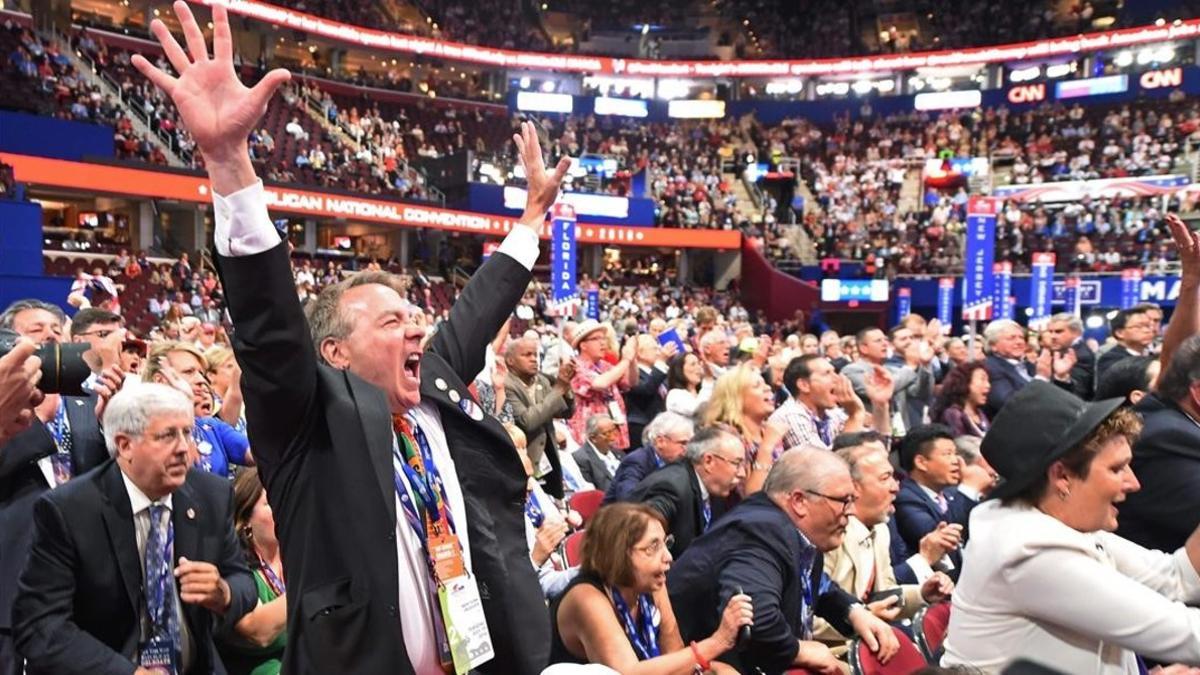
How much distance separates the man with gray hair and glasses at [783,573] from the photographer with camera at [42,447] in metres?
1.89

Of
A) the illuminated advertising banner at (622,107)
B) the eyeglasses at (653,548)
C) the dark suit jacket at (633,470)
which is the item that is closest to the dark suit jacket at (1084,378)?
the dark suit jacket at (633,470)

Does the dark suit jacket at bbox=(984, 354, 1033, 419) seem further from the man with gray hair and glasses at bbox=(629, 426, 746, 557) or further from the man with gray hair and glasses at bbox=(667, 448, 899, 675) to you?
the man with gray hair and glasses at bbox=(667, 448, 899, 675)

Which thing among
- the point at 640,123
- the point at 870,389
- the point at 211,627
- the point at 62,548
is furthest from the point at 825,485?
the point at 640,123

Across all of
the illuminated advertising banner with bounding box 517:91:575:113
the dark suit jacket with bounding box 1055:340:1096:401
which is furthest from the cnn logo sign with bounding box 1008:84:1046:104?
the dark suit jacket with bounding box 1055:340:1096:401

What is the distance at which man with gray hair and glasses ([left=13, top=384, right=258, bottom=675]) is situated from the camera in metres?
2.75

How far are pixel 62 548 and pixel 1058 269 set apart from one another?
2587 centimetres

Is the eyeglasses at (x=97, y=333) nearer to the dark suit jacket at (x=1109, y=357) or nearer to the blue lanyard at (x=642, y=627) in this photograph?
the blue lanyard at (x=642, y=627)

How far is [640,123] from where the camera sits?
38.9 m

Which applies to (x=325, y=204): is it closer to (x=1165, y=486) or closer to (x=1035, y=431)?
(x=1165, y=486)

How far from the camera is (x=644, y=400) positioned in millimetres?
7859

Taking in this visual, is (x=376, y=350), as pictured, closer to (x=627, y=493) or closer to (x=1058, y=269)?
(x=627, y=493)

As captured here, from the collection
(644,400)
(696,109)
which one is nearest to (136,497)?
(644,400)

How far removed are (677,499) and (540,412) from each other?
1.46m

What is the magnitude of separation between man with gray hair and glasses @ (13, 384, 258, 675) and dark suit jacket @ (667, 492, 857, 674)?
1.41m
